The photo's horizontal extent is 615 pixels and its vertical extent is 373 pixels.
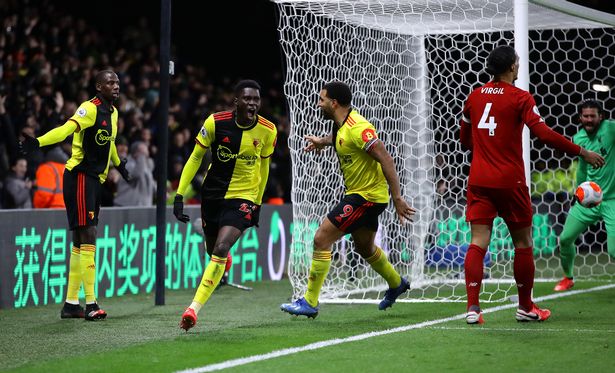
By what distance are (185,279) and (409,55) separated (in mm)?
Result: 3873

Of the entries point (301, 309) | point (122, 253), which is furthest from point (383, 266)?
point (122, 253)

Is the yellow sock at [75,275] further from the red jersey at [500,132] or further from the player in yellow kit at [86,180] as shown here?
the red jersey at [500,132]

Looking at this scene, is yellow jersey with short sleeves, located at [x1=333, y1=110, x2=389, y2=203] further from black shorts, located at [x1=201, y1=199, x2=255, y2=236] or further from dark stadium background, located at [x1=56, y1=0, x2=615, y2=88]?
dark stadium background, located at [x1=56, y1=0, x2=615, y2=88]

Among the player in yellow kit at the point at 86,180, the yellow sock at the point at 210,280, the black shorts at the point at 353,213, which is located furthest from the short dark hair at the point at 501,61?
the player in yellow kit at the point at 86,180

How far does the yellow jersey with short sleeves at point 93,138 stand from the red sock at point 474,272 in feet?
11.3

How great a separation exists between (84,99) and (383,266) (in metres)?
8.29

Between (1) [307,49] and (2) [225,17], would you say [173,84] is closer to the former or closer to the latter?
(2) [225,17]

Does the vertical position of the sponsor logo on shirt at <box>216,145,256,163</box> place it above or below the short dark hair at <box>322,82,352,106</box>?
below

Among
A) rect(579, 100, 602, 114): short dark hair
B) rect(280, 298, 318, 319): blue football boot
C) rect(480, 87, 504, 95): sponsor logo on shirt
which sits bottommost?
rect(280, 298, 318, 319): blue football boot

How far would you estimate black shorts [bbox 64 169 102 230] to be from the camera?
9.18 meters

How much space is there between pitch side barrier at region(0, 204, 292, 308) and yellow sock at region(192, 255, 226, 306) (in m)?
3.30

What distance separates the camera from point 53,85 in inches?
645

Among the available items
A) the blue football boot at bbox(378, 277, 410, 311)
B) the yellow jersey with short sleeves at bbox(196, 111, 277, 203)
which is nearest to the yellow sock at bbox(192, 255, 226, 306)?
the yellow jersey with short sleeves at bbox(196, 111, 277, 203)

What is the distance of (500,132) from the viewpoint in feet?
26.2
